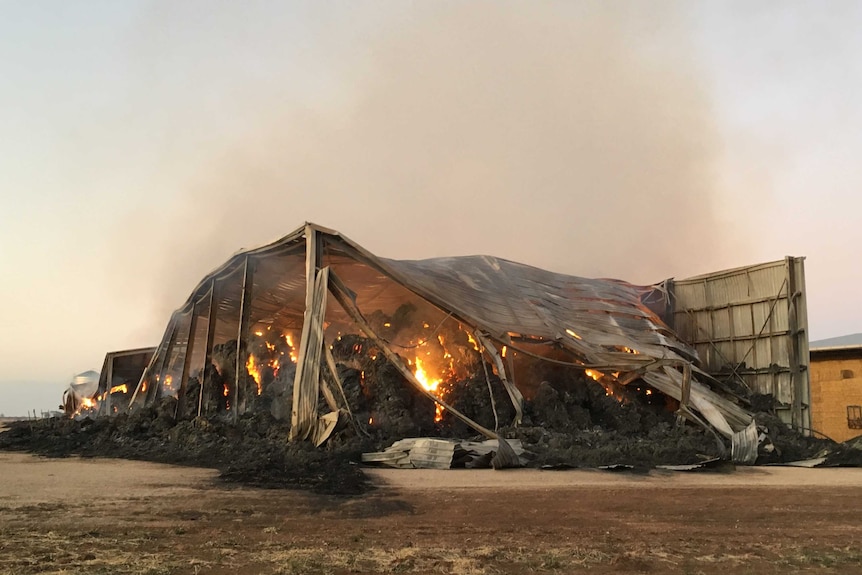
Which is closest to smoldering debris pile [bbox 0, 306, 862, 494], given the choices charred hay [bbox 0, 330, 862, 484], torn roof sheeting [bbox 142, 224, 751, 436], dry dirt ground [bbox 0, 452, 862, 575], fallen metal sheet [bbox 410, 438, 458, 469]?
charred hay [bbox 0, 330, 862, 484]

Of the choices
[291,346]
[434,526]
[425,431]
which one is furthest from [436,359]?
[434,526]

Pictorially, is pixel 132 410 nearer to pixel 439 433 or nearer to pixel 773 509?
pixel 439 433

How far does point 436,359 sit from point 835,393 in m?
12.8

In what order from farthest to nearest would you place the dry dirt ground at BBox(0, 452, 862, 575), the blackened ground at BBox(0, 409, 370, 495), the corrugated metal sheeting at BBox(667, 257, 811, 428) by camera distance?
the corrugated metal sheeting at BBox(667, 257, 811, 428)
the blackened ground at BBox(0, 409, 370, 495)
the dry dirt ground at BBox(0, 452, 862, 575)

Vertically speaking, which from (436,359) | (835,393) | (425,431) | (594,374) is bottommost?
(425,431)

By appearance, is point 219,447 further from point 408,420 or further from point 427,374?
point 427,374

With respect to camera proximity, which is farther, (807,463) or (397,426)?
(397,426)

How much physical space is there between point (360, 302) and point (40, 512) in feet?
40.3

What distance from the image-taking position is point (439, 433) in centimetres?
1352

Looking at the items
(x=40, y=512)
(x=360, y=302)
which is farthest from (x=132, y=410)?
(x=40, y=512)

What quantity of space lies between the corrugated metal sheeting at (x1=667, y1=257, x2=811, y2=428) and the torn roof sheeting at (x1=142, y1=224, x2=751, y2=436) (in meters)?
1.01

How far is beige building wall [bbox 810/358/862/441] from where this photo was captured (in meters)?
18.0

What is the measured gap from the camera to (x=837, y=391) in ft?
60.0

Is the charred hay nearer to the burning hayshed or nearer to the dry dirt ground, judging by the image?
the burning hayshed
